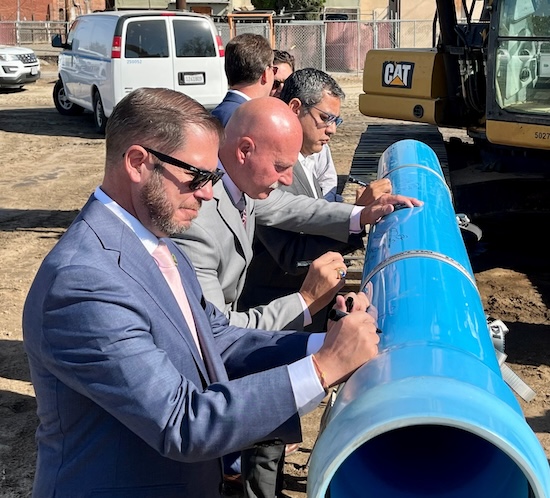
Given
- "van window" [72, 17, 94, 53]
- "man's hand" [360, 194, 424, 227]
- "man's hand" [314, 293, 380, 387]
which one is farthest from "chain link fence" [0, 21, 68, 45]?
"man's hand" [314, 293, 380, 387]

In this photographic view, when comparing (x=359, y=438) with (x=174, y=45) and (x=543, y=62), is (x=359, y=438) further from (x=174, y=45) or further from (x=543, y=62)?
(x=174, y=45)

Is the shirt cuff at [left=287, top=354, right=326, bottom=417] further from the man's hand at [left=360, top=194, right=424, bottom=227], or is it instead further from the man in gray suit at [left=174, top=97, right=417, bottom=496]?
the man's hand at [left=360, top=194, right=424, bottom=227]

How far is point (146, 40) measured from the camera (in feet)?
46.8

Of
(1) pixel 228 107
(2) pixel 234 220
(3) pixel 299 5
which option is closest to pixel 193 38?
(1) pixel 228 107

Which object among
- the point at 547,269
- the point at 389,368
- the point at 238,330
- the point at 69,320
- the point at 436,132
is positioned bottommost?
the point at 547,269

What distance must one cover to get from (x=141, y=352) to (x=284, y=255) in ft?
7.19

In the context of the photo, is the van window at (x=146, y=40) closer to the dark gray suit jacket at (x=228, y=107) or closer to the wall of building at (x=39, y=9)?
the dark gray suit jacket at (x=228, y=107)

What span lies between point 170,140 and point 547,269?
20.3 feet

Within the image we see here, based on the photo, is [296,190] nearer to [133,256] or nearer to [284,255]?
[284,255]

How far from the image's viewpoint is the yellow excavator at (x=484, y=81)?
23.0ft

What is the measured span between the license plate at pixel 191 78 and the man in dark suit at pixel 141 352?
12636mm

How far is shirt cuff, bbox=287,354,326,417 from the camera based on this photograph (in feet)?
6.72

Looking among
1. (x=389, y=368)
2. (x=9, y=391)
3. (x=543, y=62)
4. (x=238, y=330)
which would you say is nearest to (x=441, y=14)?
(x=543, y=62)

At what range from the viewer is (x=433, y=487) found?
90.1 inches
